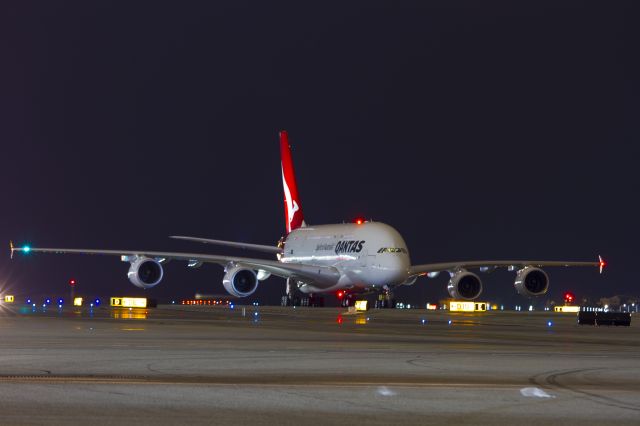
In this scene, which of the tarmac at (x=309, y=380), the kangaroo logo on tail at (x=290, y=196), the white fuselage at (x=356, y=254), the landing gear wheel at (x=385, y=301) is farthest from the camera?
the kangaroo logo on tail at (x=290, y=196)

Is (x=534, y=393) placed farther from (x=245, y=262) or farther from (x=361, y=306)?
(x=245, y=262)

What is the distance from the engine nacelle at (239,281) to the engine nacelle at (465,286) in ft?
37.8

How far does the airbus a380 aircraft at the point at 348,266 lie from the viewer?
60.7 meters

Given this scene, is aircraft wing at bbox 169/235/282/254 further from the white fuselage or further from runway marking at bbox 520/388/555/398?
runway marking at bbox 520/388/555/398

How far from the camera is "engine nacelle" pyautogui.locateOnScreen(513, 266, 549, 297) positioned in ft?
208

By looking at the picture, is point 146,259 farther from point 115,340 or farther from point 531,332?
point 115,340

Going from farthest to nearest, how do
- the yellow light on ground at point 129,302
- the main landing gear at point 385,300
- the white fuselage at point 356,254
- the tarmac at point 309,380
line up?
the main landing gear at point 385,300, the yellow light on ground at point 129,302, the white fuselage at point 356,254, the tarmac at point 309,380

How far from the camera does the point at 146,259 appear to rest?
63844 millimetres

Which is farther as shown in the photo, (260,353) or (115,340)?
(115,340)

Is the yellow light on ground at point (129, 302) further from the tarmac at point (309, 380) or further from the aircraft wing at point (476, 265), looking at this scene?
the tarmac at point (309, 380)

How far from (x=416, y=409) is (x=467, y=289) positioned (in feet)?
168

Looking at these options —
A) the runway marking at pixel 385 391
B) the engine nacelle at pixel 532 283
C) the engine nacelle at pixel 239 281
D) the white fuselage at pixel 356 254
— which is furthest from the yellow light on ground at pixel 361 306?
the runway marking at pixel 385 391

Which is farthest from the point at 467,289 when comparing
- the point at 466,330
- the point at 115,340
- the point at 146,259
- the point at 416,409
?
the point at 416,409

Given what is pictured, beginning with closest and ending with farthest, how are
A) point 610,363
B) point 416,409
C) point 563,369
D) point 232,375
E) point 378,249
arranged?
1. point 416,409
2. point 232,375
3. point 563,369
4. point 610,363
5. point 378,249
